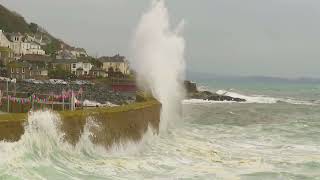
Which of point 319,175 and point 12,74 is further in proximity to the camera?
point 12,74

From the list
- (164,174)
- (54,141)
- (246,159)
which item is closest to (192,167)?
(164,174)

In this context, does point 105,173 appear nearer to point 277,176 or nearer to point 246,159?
point 277,176

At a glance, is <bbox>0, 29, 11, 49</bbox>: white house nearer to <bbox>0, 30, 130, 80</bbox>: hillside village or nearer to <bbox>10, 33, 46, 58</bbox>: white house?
<bbox>0, 30, 130, 80</bbox>: hillside village

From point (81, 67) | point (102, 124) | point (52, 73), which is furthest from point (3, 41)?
point (102, 124)

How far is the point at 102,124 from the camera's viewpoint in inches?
597

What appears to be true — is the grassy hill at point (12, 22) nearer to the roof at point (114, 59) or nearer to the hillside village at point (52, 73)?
the hillside village at point (52, 73)

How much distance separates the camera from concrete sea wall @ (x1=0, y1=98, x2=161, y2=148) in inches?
457

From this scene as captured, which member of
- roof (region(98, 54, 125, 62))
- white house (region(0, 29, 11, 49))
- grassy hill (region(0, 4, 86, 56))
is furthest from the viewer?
grassy hill (region(0, 4, 86, 56))

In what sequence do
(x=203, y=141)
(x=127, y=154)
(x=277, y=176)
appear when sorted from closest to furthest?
(x=277, y=176) → (x=127, y=154) → (x=203, y=141)

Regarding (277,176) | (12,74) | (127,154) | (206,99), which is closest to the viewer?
(277,176)

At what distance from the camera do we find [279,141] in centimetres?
2148

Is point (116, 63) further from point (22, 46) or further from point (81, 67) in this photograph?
point (22, 46)

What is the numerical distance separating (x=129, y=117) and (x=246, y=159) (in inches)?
152

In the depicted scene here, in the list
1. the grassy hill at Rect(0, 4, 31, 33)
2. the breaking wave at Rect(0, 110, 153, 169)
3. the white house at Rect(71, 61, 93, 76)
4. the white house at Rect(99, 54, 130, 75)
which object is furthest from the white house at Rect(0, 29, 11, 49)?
the breaking wave at Rect(0, 110, 153, 169)
